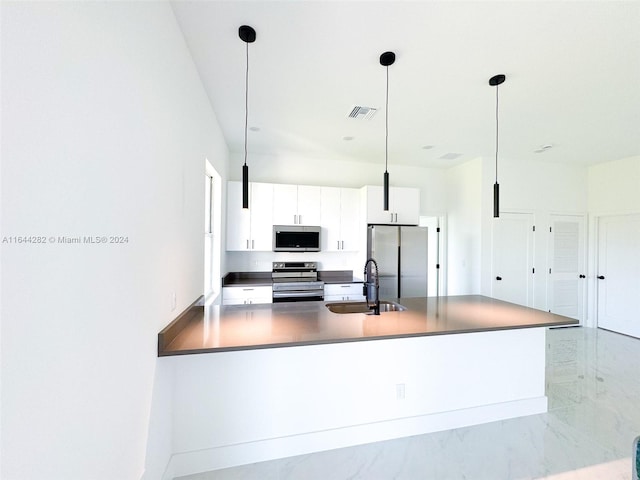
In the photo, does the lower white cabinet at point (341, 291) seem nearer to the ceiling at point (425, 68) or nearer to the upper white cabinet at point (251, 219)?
the upper white cabinet at point (251, 219)

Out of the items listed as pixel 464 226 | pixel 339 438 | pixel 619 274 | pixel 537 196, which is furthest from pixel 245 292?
pixel 619 274

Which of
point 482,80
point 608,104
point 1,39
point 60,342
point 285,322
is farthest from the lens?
point 608,104

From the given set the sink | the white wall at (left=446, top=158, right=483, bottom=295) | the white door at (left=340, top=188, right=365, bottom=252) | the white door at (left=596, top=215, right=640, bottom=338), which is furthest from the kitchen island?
the white door at (left=596, top=215, right=640, bottom=338)

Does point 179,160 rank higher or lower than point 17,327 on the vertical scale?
higher

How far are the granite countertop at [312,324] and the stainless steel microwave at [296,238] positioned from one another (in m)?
1.77

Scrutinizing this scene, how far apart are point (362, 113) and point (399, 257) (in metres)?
2.26

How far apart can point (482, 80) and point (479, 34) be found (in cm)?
62

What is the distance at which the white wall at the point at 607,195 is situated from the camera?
14.4ft

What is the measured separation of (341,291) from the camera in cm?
429

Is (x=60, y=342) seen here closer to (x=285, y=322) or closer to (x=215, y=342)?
(x=215, y=342)

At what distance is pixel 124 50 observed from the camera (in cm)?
112

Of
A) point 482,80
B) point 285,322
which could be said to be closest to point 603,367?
point 482,80

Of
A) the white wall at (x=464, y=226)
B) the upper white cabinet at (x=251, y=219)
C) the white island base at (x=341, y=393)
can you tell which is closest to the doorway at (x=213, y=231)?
the upper white cabinet at (x=251, y=219)

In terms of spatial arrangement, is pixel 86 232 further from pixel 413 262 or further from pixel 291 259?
pixel 413 262
